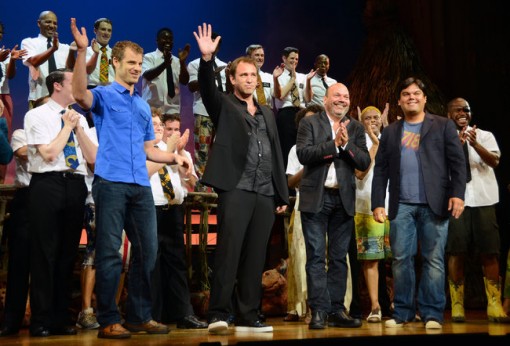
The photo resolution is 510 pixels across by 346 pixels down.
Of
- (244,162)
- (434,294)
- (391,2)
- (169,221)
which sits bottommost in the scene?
(434,294)

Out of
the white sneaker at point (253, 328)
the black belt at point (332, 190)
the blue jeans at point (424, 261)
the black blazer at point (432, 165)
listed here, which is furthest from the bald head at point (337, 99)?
the white sneaker at point (253, 328)

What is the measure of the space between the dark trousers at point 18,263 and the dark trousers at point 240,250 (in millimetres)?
1324

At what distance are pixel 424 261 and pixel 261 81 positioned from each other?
3455mm

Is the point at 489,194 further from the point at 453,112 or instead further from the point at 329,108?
the point at 329,108

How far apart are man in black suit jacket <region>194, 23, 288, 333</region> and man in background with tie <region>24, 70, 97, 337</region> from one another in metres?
0.80

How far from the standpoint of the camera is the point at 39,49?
703cm

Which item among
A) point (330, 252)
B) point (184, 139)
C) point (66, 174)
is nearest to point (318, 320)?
point (330, 252)

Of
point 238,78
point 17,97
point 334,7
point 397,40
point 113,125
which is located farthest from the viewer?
point 334,7

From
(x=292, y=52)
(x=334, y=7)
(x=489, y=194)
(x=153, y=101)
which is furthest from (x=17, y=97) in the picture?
(x=489, y=194)

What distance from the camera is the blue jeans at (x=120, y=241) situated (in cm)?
408

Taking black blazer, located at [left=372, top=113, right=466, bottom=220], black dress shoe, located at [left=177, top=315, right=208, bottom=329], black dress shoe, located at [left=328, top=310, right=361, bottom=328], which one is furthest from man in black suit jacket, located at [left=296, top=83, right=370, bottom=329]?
black dress shoe, located at [left=177, top=315, right=208, bottom=329]

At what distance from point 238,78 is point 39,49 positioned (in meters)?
3.21

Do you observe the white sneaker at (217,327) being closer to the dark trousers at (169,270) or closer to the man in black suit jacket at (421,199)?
the dark trousers at (169,270)

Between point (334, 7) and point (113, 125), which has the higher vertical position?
point (334, 7)
